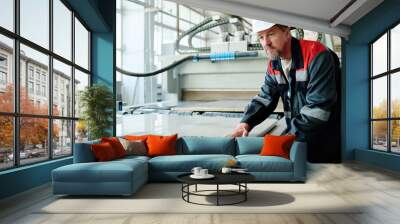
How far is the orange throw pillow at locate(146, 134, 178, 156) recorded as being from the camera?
21.0ft

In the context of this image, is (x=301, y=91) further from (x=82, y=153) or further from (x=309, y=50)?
(x=82, y=153)

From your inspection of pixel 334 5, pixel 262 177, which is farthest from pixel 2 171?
pixel 334 5

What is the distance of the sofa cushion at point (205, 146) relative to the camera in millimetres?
6547

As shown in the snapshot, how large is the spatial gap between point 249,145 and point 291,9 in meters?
2.50

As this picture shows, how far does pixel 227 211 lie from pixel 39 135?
3.25 m

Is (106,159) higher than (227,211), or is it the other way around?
(106,159)

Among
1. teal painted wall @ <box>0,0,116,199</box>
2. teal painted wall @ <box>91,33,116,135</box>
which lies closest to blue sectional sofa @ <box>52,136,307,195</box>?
teal painted wall @ <box>0,0,116,199</box>

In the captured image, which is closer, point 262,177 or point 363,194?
point 363,194

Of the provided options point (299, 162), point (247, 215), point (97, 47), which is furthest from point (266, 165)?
point (97, 47)

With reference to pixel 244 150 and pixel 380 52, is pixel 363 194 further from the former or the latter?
pixel 380 52

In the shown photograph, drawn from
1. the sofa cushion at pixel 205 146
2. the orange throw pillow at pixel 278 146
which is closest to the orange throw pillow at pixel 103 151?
the sofa cushion at pixel 205 146

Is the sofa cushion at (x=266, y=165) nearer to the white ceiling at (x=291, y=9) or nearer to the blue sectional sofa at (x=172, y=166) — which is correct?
the blue sectional sofa at (x=172, y=166)

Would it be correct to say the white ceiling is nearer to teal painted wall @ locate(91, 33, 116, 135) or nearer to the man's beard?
the man's beard

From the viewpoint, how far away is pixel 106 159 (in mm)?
5547
